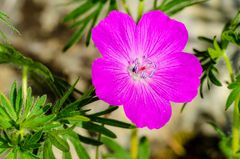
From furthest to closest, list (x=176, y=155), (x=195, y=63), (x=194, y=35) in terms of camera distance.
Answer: (x=194, y=35)
(x=176, y=155)
(x=195, y=63)

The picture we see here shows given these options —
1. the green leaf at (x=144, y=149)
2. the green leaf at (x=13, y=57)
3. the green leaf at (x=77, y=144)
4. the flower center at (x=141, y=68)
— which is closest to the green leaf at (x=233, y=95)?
A: the flower center at (x=141, y=68)

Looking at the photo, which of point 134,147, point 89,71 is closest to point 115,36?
point 134,147

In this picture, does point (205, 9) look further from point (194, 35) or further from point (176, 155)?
point (176, 155)

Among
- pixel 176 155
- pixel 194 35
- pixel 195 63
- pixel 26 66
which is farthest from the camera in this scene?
pixel 194 35

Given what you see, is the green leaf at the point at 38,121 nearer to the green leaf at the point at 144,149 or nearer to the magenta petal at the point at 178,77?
the magenta petal at the point at 178,77

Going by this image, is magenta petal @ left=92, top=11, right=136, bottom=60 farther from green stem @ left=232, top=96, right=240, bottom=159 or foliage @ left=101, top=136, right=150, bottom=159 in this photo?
foliage @ left=101, top=136, right=150, bottom=159

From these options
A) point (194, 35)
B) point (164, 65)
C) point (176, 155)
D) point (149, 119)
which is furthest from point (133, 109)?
point (194, 35)

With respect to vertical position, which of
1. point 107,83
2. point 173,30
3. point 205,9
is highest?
point 205,9

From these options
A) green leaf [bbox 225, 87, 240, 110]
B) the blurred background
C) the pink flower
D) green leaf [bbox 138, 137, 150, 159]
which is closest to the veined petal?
the pink flower
